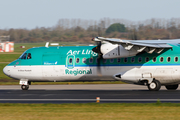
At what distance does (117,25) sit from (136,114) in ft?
223

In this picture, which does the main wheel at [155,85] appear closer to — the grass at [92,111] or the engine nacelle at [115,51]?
the engine nacelle at [115,51]

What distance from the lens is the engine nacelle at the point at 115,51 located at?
1969 cm

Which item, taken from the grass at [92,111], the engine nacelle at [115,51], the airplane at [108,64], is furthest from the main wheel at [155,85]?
the grass at [92,111]

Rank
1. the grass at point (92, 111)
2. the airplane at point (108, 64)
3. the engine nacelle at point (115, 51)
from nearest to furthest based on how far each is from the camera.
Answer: the grass at point (92, 111) → the engine nacelle at point (115, 51) → the airplane at point (108, 64)

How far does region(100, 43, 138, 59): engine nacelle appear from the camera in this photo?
1969 centimetres

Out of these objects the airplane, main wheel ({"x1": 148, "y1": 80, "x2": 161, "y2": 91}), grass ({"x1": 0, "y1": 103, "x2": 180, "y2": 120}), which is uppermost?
the airplane

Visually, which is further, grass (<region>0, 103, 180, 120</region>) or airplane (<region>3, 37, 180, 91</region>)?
airplane (<region>3, 37, 180, 91</region>)

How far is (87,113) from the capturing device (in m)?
12.2

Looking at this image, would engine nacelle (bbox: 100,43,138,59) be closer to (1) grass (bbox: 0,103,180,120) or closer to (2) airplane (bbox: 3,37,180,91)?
(2) airplane (bbox: 3,37,180,91)

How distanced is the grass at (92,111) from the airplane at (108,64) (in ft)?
18.8

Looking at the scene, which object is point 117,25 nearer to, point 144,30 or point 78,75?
point 144,30

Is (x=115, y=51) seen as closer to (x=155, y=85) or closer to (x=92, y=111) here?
(x=155, y=85)

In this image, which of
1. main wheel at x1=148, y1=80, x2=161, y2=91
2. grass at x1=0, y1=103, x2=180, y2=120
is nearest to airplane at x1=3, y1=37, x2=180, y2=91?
main wheel at x1=148, y1=80, x2=161, y2=91

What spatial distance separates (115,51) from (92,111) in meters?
7.85
